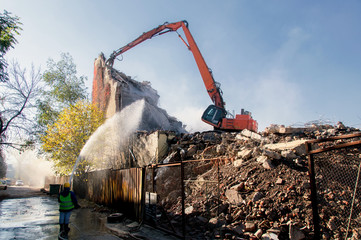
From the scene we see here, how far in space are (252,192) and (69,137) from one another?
46.8 ft

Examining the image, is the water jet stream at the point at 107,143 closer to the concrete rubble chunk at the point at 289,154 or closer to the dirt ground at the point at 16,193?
the dirt ground at the point at 16,193

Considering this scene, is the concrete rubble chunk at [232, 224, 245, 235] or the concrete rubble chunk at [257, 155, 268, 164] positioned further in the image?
the concrete rubble chunk at [257, 155, 268, 164]

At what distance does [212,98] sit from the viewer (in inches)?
704

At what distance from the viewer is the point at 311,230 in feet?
16.5

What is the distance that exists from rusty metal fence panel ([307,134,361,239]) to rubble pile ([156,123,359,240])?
149 millimetres

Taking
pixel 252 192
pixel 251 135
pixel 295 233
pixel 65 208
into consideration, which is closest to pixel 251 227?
pixel 295 233

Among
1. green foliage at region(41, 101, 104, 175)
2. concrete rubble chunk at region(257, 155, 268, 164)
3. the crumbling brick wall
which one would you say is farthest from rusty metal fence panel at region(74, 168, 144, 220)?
the crumbling brick wall

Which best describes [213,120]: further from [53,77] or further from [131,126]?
[53,77]

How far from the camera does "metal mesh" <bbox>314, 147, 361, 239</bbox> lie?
16.3ft

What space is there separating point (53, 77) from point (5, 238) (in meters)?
26.5

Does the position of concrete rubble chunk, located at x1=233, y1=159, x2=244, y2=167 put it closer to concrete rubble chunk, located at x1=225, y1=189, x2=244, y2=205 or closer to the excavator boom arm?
concrete rubble chunk, located at x1=225, y1=189, x2=244, y2=205

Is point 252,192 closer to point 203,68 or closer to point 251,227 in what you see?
point 251,227

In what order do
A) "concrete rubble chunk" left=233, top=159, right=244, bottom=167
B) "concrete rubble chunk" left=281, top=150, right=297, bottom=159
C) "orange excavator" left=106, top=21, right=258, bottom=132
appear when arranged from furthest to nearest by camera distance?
"orange excavator" left=106, top=21, right=258, bottom=132 → "concrete rubble chunk" left=233, top=159, right=244, bottom=167 → "concrete rubble chunk" left=281, top=150, right=297, bottom=159

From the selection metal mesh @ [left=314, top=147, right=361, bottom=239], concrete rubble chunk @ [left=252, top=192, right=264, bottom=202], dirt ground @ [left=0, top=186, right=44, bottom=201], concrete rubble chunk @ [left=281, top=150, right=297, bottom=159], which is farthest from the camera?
dirt ground @ [left=0, top=186, right=44, bottom=201]
